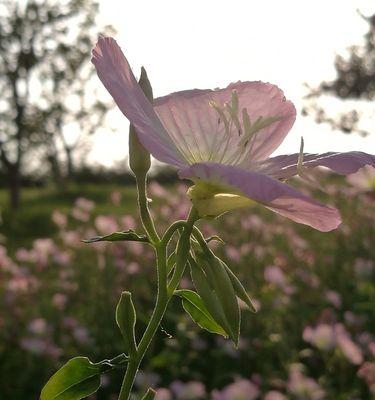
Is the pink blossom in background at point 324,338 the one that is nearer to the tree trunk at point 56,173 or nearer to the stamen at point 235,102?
the stamen at point 235,102

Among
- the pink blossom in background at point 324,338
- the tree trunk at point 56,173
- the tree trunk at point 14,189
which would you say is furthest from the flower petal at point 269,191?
the tree trunk at point 56,173

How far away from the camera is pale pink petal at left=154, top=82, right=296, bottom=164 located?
826 millimetres

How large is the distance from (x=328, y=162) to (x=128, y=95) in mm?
183

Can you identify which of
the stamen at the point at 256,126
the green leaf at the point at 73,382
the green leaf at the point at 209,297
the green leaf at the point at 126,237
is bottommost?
the green leaf at the point at 73,382

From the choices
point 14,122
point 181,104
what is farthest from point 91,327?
point 14,122

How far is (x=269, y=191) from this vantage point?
0.61 m

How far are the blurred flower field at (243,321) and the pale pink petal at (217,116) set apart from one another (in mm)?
1779

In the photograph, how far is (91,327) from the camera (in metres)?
4.02

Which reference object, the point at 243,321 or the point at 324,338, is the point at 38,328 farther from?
the point at 324,338

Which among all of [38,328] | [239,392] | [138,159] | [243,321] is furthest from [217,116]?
[243,321]

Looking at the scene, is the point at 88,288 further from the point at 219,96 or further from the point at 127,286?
the point at 219,96

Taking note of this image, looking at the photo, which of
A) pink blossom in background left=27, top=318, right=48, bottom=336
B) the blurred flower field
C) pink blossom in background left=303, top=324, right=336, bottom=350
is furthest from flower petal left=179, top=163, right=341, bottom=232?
pink blossom in background left=27, top=318, right=48, bottom=336

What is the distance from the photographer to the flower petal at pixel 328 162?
2.28 ft

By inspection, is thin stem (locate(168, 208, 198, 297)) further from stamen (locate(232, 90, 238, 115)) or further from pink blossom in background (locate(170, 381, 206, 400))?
pink blossom in background (locate(170, 381, 206, 400))
